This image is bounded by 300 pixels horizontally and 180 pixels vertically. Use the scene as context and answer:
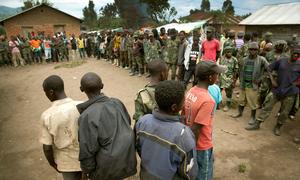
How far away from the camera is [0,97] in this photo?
816 cm

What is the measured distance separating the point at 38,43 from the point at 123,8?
151 ft

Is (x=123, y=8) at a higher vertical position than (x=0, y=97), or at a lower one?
higher

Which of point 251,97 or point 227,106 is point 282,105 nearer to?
point 251,97

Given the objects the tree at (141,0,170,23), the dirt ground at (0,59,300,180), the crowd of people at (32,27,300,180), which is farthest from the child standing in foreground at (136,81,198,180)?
the tree at (141,0,170,23)

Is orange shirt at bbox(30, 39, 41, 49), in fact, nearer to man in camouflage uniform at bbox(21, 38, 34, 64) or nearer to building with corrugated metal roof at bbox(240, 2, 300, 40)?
man in camouflage uniform at bbox(21, 38, 34, 64)

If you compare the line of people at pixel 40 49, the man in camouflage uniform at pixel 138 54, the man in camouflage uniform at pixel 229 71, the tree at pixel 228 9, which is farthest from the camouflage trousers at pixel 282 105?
the tree at pixel 228 9

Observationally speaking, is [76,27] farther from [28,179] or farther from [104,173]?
[104,173]

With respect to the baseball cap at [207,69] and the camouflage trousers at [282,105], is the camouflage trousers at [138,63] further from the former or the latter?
the baseball cap at [207,69]

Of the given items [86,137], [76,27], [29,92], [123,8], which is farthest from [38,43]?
[123,8]

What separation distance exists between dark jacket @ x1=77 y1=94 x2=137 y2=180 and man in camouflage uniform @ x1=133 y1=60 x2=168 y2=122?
0.34 metres

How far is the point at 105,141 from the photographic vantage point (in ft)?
6.66

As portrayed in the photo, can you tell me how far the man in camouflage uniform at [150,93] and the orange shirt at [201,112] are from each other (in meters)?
0.35

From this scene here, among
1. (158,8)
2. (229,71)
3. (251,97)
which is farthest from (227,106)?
(158,8)

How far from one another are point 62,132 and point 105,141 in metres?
0.52
